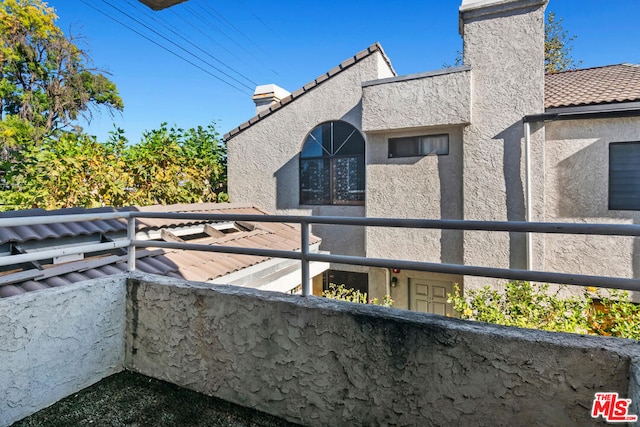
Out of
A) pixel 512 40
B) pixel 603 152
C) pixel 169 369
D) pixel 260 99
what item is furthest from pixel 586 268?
pixel 260 99

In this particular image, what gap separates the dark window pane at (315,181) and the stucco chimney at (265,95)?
305cm

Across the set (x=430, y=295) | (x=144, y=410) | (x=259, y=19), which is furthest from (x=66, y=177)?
(x=259, y=19)

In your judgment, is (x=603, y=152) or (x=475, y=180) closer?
(x=603, y=152)

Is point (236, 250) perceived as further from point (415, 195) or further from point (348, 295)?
point (348, 295)

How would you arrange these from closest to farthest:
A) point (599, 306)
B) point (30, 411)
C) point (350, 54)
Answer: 1. point (30, 411)
2. point (599, 306)
3. point (350, 54)

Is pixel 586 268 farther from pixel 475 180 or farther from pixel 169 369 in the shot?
pixel 169 369

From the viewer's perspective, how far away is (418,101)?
322 inches

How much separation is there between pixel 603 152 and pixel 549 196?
122cm

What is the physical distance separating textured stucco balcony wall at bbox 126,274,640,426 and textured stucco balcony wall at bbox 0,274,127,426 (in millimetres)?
189

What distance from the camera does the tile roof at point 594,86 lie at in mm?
7176

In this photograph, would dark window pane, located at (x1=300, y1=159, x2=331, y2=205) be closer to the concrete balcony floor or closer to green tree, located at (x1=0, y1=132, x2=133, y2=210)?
green tree, located at (x1=0, y1=132, x2=133, y2=210)

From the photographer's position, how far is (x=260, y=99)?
11.9m

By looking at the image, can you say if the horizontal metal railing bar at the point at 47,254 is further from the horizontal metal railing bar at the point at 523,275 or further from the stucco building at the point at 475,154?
Answer: the stucco building at the point at 475,154

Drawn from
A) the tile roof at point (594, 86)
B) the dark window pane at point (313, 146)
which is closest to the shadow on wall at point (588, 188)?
the tile roof at point (594, 86)
